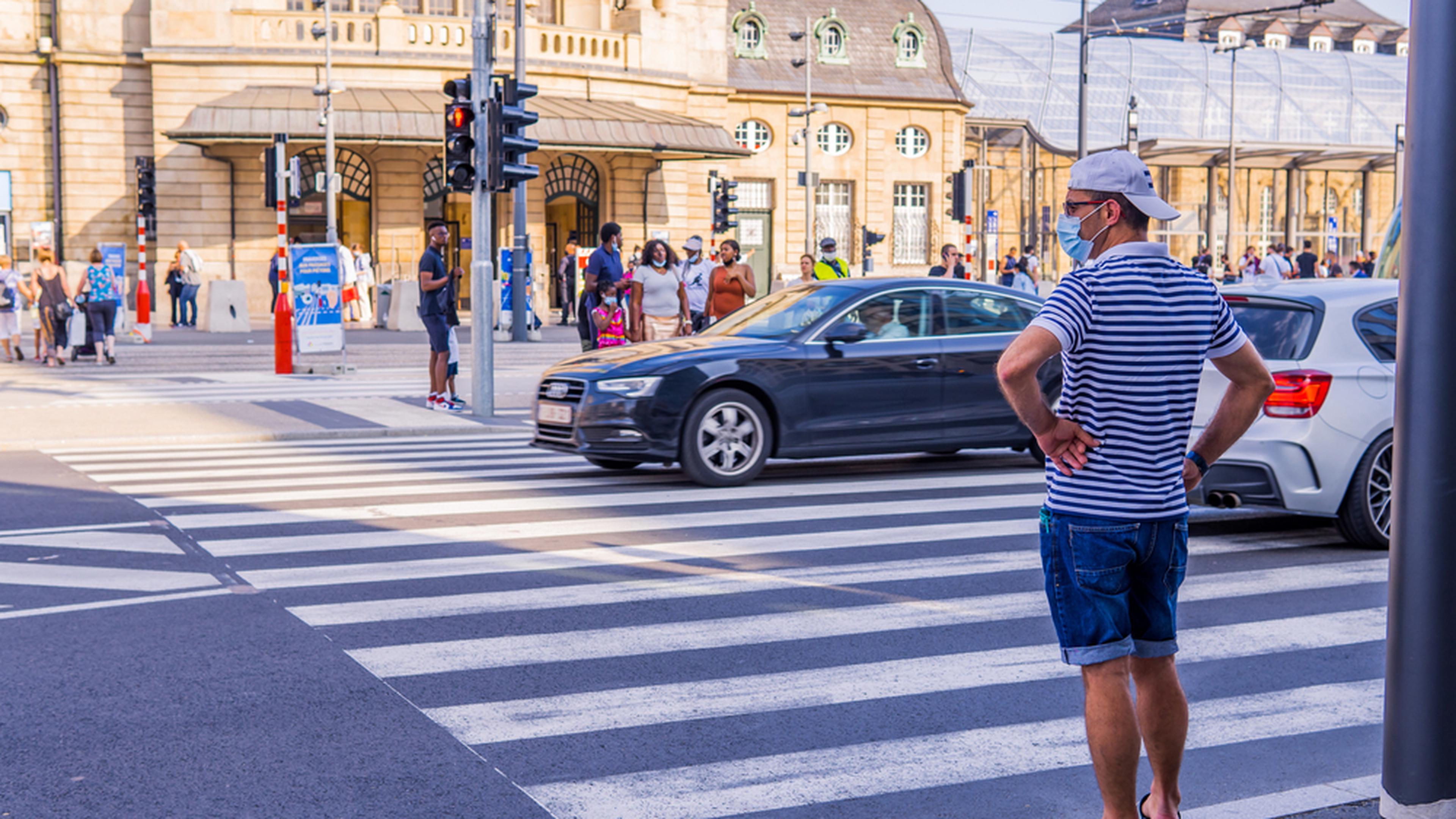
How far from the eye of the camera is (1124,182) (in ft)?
12.3

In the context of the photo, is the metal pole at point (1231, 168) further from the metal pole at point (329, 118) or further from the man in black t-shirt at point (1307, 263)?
the metal pole at point (329, 118)

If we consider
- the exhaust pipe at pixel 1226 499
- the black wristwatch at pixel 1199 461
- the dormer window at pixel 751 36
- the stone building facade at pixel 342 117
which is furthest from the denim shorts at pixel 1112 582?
the dormer window at pixel 751 36

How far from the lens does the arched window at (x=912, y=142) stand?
2175 inches

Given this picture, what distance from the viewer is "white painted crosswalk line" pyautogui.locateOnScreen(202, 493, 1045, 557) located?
8.51 m

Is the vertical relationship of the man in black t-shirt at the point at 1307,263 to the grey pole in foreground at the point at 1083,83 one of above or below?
below

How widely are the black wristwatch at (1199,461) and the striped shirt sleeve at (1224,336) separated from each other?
259 millimetres

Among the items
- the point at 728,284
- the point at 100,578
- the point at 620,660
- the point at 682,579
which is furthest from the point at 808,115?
the point at 620,660

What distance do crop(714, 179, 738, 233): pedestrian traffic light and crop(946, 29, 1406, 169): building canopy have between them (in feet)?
87.6

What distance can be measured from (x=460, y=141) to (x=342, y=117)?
72.4 feet

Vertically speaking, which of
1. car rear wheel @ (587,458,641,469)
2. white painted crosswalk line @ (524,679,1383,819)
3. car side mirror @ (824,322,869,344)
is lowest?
white painted crosswalk line @ (524,679,1383,819)

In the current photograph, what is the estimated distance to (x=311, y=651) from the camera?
6078 millimetres

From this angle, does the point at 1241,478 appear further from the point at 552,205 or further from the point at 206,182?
the point at 552,205

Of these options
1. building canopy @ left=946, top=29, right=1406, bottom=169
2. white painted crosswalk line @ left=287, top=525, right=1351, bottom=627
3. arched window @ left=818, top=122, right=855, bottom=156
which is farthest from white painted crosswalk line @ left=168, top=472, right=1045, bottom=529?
building canopy @ left=946, top=29, right=1406, bottom=169

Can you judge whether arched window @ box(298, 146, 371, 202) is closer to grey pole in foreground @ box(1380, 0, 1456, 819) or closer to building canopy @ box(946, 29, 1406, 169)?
building canopy @ box(946, 29, 1406, 169)
